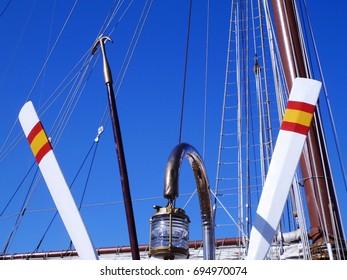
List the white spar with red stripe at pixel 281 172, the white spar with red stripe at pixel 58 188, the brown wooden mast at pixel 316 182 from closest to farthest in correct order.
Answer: the white spar with red stripe at pixel 281 172 → the white spar with red stripe at pixel 58 188 → the brown wooden mast at pixel 316 182

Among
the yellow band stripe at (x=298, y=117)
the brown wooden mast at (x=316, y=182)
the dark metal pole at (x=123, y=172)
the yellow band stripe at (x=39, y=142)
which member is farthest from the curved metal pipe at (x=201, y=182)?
the brown wooden mast at (x=316, y=182)

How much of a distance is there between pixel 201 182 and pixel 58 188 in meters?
0.52

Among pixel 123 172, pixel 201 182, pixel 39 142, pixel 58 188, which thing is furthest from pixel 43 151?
pixel 201 182

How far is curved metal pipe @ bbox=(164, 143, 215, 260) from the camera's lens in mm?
1500

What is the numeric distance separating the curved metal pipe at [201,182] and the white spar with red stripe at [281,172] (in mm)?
263

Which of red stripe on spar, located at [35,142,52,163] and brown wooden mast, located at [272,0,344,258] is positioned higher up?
brown wooden mast, located at [272,0,344,258]

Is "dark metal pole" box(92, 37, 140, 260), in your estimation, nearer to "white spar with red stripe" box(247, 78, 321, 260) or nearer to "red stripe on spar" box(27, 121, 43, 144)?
"red stripe on spar" box(27, 121, 43, 144)

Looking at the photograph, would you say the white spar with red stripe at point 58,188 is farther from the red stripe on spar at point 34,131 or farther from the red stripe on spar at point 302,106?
the red stripe on spar at point 302,106

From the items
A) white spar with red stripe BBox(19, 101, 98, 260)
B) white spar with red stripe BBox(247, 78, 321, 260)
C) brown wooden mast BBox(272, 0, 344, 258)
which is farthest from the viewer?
brown wooden mast BBox(272, 0, 344, 258)

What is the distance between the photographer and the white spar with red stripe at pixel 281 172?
141 centimetres

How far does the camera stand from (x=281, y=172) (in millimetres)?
1439

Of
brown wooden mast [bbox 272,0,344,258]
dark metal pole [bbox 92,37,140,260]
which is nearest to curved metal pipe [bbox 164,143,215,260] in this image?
dark metal pole [bbox 92,37,140,260]

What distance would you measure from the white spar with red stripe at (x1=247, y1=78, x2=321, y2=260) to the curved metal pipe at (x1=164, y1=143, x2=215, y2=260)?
0.86 ft
